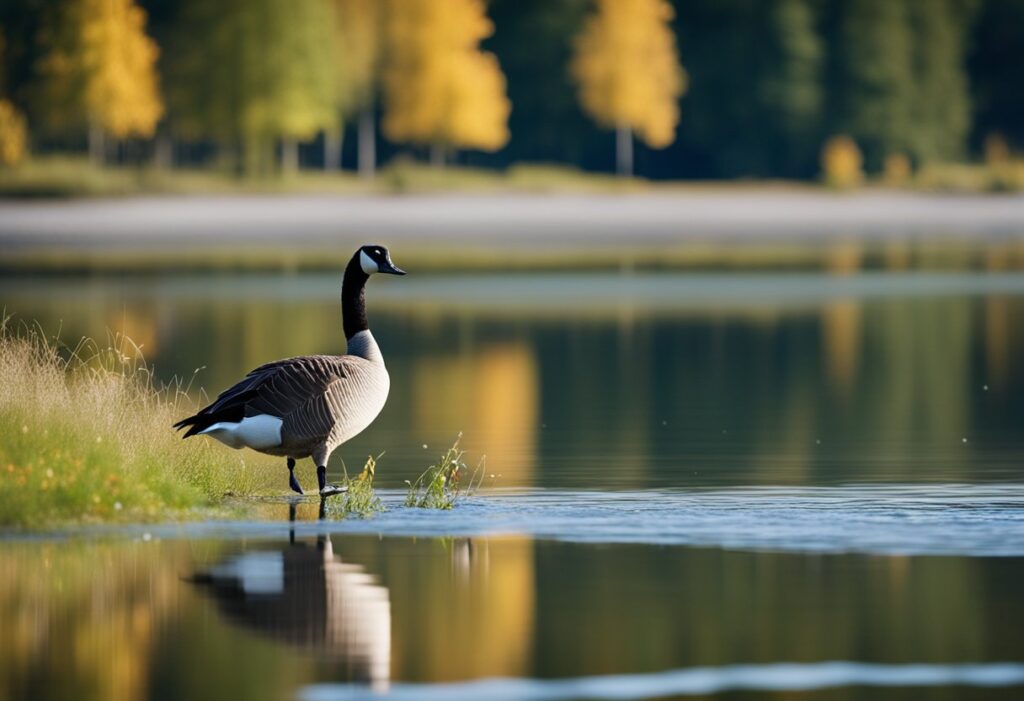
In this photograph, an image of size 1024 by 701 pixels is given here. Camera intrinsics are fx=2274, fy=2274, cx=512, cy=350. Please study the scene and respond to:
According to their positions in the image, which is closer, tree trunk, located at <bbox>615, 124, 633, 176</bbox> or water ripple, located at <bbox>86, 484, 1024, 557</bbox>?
water ripple, located at <bbox>86, 484, 1024, 557</bbox>

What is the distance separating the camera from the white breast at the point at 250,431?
43.8 feet

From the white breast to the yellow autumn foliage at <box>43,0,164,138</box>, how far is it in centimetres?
6190

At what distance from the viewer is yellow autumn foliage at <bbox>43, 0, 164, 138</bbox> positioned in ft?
244

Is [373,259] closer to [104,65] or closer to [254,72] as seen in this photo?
[104,65]

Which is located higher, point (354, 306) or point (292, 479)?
point (354, 306)

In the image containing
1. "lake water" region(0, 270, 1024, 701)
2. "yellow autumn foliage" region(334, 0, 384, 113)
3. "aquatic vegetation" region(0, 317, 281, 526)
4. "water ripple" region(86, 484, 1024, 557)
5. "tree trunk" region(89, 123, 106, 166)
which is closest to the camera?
"lake water" region(0, 270, 1024, 701)

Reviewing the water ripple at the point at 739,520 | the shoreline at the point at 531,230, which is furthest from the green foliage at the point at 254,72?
the water ripple at the point at 739,520

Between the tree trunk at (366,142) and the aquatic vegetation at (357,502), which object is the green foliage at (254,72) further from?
the aquatic vegetation at (357,502)

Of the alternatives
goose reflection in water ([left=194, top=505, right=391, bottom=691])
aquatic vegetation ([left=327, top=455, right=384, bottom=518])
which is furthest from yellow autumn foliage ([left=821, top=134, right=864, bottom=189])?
goose reflection in water ([left=194, top=505, right=391, bottom=691])

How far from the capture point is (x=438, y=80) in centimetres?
8000

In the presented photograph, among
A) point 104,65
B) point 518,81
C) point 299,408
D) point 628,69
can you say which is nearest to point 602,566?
point 299,408

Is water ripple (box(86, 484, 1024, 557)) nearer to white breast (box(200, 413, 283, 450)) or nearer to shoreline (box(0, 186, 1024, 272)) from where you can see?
white breast (box(200, 413, 283, 450))

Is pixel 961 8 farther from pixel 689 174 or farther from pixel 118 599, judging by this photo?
pixel 118 599

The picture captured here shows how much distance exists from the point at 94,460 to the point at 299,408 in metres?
1.24
